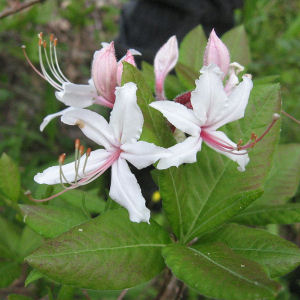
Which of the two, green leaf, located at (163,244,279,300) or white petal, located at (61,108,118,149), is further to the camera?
white petal, located at (61,108,118,149)

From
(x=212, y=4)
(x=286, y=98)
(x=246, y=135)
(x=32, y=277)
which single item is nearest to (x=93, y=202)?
(x=32, y=277)

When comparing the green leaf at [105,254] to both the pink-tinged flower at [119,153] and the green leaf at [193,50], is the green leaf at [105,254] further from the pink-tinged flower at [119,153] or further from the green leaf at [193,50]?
the green leaf at [193,50]

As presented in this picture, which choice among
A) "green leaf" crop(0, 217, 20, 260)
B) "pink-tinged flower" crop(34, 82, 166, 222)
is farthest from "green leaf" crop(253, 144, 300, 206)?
"green leaf" crop(0, 217, 20, 260)

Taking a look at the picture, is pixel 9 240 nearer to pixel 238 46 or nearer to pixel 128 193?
pixel 128 193

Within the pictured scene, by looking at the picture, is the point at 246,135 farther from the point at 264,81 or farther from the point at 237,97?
the point at 264,81

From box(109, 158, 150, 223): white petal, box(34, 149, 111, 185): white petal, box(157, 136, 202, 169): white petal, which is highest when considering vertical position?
box(157, 136, 202, 169): white petal

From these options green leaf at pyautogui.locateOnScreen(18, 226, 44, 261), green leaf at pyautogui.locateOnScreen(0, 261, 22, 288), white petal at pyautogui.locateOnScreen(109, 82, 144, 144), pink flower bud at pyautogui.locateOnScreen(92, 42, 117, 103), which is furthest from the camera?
green leaf at pyautogui.locateOnScreen(18, 226, 44, 261)

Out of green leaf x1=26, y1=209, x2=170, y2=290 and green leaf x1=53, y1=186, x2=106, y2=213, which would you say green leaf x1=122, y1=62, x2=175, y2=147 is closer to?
green leaf x1=26, y1=209, x2=170, y2=290

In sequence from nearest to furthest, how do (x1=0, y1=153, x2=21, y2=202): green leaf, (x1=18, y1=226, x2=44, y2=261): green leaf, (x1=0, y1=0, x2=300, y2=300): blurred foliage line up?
1. (x1=0, y1=153, x2=21, y2=202): green leaf
2. (x1=18, y1=226, x2=44, y2=261): green leaf
3. (x1=0, y1=0, x2=300, y2=300): blurred foliage

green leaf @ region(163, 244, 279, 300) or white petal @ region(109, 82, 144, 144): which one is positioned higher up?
→ white petal @ region(109, 82, 144, 144)
